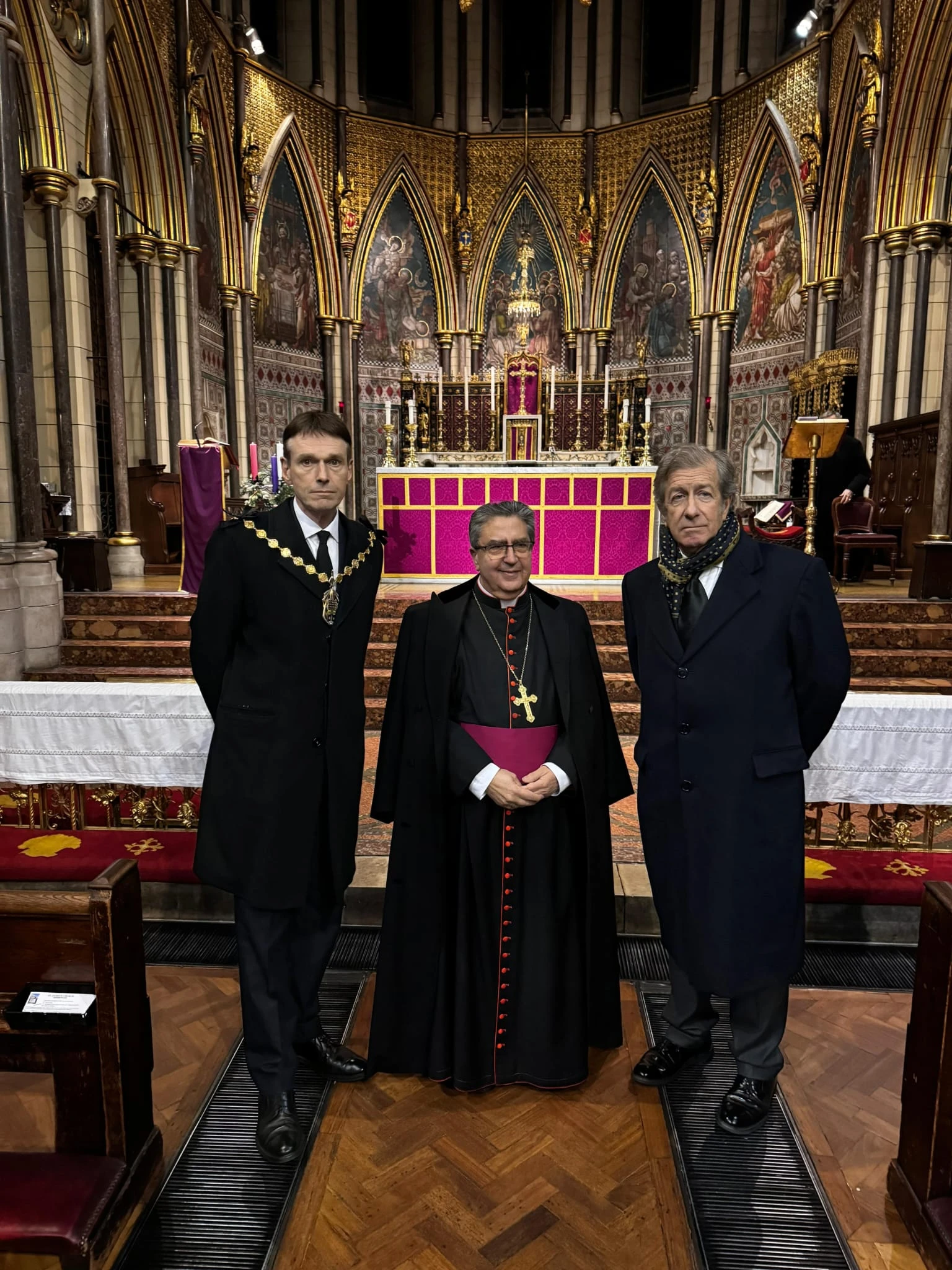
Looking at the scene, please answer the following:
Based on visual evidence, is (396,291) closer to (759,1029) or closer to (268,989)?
(268,989)

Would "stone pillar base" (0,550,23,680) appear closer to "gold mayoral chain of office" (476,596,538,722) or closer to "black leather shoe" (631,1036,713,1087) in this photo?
"gold mayoral chain of office" (476,596,538,722)

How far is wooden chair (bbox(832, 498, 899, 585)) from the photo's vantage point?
339 inches

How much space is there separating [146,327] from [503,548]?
34.2ft

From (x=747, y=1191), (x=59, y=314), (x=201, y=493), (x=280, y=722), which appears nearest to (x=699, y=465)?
(x=280, y=722)

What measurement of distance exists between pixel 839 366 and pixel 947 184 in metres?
2.34

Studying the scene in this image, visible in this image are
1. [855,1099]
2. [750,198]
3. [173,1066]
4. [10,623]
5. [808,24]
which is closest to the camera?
[855,1099]

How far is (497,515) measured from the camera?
2.29m

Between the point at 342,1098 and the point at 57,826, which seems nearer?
the point at 342,1098

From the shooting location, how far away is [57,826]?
411 centimetres

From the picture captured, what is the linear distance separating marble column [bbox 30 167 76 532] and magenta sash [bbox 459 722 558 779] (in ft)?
26.2

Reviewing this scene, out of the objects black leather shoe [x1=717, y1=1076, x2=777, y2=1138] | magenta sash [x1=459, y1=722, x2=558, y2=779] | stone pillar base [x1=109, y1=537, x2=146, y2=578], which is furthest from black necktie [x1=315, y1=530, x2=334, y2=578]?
stone pillar base [x1=109, y1=537, x2=146, y2=578]

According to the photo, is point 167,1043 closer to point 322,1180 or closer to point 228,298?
point 322,1180

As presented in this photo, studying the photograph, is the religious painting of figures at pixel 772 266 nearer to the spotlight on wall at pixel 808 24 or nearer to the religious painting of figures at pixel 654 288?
the religious painting of figures at pixel 654 288

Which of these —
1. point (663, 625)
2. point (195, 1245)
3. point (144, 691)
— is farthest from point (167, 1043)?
point (663, 625)
